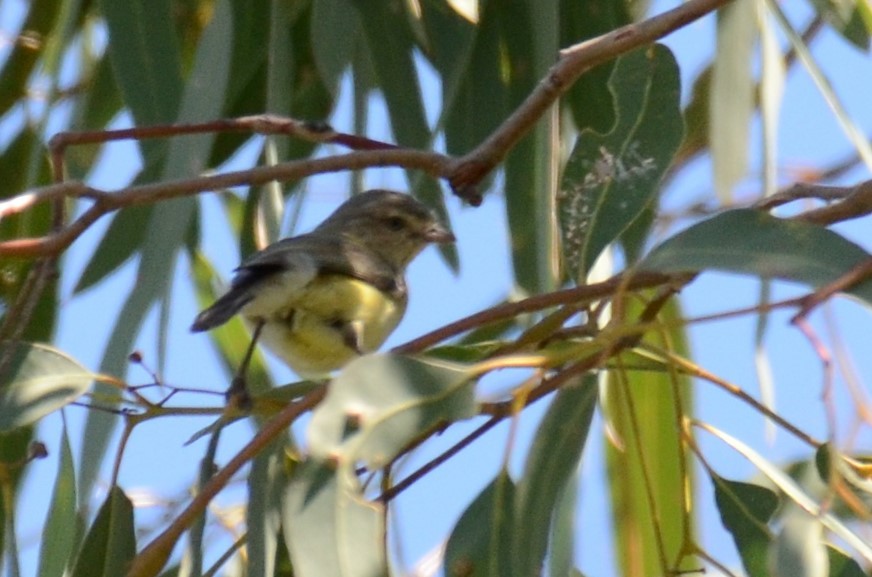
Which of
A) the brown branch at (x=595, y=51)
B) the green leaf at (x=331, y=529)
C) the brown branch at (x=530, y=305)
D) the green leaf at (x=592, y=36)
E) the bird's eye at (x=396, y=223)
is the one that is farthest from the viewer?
the bird's eye at (x=396, y=223)

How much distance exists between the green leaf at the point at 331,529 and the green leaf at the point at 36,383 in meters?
0.40

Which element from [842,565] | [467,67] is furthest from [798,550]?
[467,67]

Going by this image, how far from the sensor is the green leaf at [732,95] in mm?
2277

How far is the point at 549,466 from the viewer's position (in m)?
1.83

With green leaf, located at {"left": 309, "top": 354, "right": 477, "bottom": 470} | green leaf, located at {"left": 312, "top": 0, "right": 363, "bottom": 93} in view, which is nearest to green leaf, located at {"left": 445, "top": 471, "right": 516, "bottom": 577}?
green leaf, located at {"left": 309, "top": 354, "right": 477, "bottom": 470}

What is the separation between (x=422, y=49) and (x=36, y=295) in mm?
1251

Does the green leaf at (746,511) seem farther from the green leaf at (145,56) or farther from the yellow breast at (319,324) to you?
the green leaf at (145,56)

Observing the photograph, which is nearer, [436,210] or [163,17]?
[163,17]

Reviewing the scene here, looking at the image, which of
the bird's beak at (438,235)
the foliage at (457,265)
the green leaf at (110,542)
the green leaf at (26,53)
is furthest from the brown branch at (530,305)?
the green leaf at (26,53)

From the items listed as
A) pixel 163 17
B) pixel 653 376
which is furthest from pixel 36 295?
pixel 653 376

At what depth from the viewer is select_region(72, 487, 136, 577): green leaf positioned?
76.7 inches

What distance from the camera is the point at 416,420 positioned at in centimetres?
149

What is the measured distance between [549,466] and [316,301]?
0.87 meters

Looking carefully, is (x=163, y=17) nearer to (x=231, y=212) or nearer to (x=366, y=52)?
(x=366, y=52)
